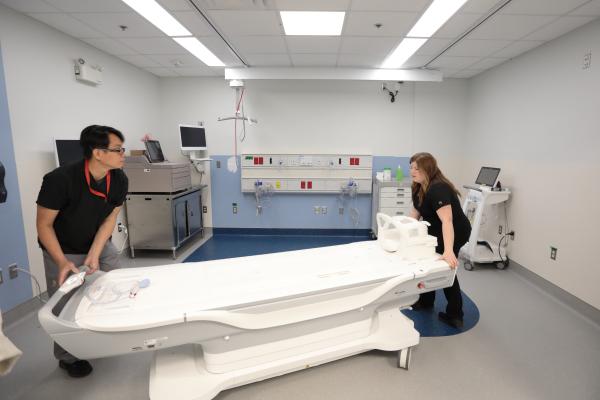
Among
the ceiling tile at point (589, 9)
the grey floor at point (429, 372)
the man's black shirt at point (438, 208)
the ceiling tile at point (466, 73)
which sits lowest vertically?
the grey floor at point (429, 372)

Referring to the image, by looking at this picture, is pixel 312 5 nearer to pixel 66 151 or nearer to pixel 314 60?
pixel 314 60

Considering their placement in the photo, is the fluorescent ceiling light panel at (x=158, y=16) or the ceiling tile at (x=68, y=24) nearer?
the fluorescent ceiling light panel at (x=158, y=16)

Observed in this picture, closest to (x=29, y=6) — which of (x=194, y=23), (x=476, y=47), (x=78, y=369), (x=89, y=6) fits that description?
(x=89, y=6)

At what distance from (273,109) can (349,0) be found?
251cm

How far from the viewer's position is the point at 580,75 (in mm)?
2748

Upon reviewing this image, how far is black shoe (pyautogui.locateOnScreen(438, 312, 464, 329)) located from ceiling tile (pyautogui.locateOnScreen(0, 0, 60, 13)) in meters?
3.81

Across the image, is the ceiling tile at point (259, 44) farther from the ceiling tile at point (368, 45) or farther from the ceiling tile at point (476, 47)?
the ceiling tile at point (476, 47)

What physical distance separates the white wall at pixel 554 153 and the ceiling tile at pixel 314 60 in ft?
6.73

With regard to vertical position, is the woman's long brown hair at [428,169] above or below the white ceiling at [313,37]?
below

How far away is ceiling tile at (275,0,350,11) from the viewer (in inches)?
91.0

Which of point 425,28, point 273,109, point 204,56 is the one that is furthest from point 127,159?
point 425,28

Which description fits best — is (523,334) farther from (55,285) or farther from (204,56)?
(204,56)

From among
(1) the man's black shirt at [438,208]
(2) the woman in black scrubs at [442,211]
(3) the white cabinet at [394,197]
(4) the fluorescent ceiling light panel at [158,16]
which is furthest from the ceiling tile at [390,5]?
(3) the white cabinet at [394,197]

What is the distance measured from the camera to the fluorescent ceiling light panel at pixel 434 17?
2.36 meters
